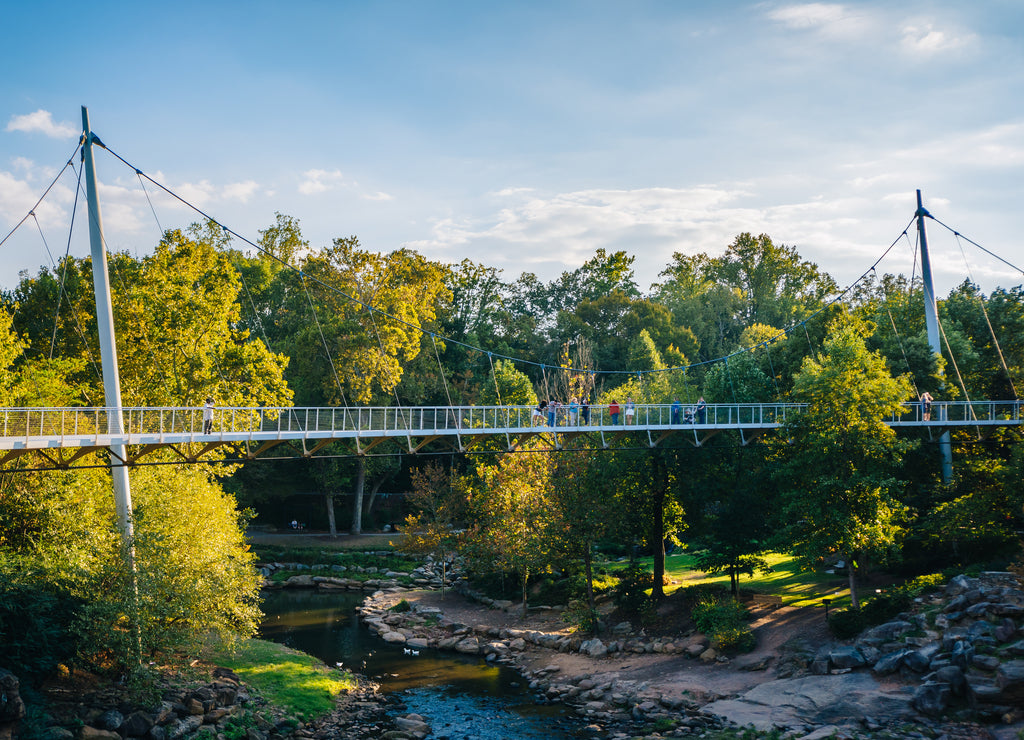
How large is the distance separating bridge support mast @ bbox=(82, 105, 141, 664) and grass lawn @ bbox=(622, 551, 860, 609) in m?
21.1

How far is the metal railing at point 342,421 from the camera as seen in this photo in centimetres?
1930

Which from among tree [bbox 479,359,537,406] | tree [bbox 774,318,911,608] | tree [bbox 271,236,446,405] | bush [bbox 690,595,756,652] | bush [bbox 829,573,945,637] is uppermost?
tree [bbox 271,236,446,405]

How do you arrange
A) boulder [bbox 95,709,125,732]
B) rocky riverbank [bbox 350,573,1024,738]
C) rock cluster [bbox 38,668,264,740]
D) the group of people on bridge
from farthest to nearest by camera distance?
the group of people on bridge → rocky riverbank [bbox 350,573,1024,738] → boulder [bbox 95,709,125,732] → rock cluster [bbox 38,668,264,740]

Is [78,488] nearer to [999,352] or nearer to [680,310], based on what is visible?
[999,352]

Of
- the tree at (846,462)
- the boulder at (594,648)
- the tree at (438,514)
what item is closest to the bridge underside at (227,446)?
the tree at (846,462)

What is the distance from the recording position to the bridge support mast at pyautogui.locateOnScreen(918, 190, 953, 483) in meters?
31.8

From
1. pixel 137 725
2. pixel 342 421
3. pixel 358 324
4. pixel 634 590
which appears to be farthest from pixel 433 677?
pixel 358 324

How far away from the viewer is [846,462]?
2723cm

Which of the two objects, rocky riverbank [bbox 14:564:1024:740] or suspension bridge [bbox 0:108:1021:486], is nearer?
rocky riverbank [bbox 14:564:1024:740]

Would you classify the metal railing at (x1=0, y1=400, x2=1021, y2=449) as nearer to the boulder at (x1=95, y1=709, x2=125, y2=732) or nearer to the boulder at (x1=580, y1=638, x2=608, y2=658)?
the boulder at (x1=95, y1=709, x2=125, y2=732)

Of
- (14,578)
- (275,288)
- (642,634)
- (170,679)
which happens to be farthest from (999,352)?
(275,288)

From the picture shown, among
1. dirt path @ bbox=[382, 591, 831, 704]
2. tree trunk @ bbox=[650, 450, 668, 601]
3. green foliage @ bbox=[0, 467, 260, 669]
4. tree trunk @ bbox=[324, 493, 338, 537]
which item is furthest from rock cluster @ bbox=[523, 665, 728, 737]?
tree trunk @ bbox=[324, 493, 338, 537]

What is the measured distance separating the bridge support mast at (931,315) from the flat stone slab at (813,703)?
12467 mm

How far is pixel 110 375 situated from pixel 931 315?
32505mm
